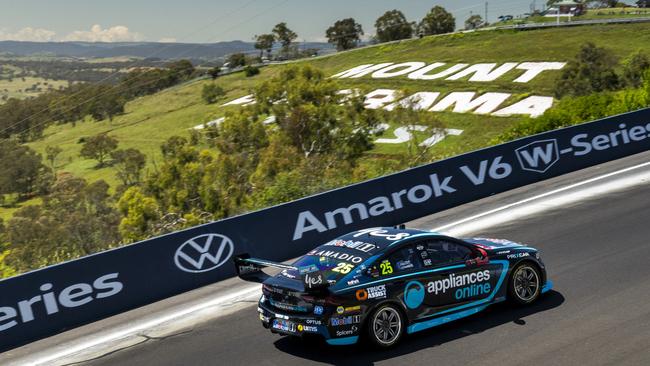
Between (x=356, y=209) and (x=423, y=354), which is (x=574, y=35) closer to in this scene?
(x=356, y=209)

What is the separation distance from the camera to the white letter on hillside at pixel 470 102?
2731 inches

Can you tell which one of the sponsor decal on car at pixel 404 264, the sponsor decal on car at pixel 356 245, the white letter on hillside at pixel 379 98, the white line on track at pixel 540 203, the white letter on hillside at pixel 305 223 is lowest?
the white letter on hillside at pixel 379 98

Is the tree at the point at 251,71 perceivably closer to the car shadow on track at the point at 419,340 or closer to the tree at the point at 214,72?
the tree at the point at 214,72

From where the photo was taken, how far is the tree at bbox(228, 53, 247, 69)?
115 meters

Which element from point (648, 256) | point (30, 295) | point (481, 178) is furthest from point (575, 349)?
point (481, 178)

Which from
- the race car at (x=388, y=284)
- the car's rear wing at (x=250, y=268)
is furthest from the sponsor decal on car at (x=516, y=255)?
the car's rear wing at (x=250, y=268)

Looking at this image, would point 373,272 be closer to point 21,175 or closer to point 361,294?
point 361,294

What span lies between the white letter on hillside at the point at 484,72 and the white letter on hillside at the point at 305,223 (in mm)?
63097

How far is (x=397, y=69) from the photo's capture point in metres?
91.9

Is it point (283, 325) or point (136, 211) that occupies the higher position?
point (283, 325)

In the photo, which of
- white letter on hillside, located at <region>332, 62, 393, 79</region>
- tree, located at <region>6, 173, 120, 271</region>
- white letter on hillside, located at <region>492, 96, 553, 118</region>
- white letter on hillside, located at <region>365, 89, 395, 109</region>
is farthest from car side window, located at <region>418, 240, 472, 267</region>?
white letter on hillside, located at <region>332, 62, 393, 79</region>

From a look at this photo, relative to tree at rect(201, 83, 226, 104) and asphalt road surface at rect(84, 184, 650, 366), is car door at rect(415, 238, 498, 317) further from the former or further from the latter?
tree at rect(201, 83, 226, 104)

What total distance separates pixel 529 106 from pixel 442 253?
2298 inches

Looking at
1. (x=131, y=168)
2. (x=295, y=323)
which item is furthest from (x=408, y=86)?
(x=295, y=323)
